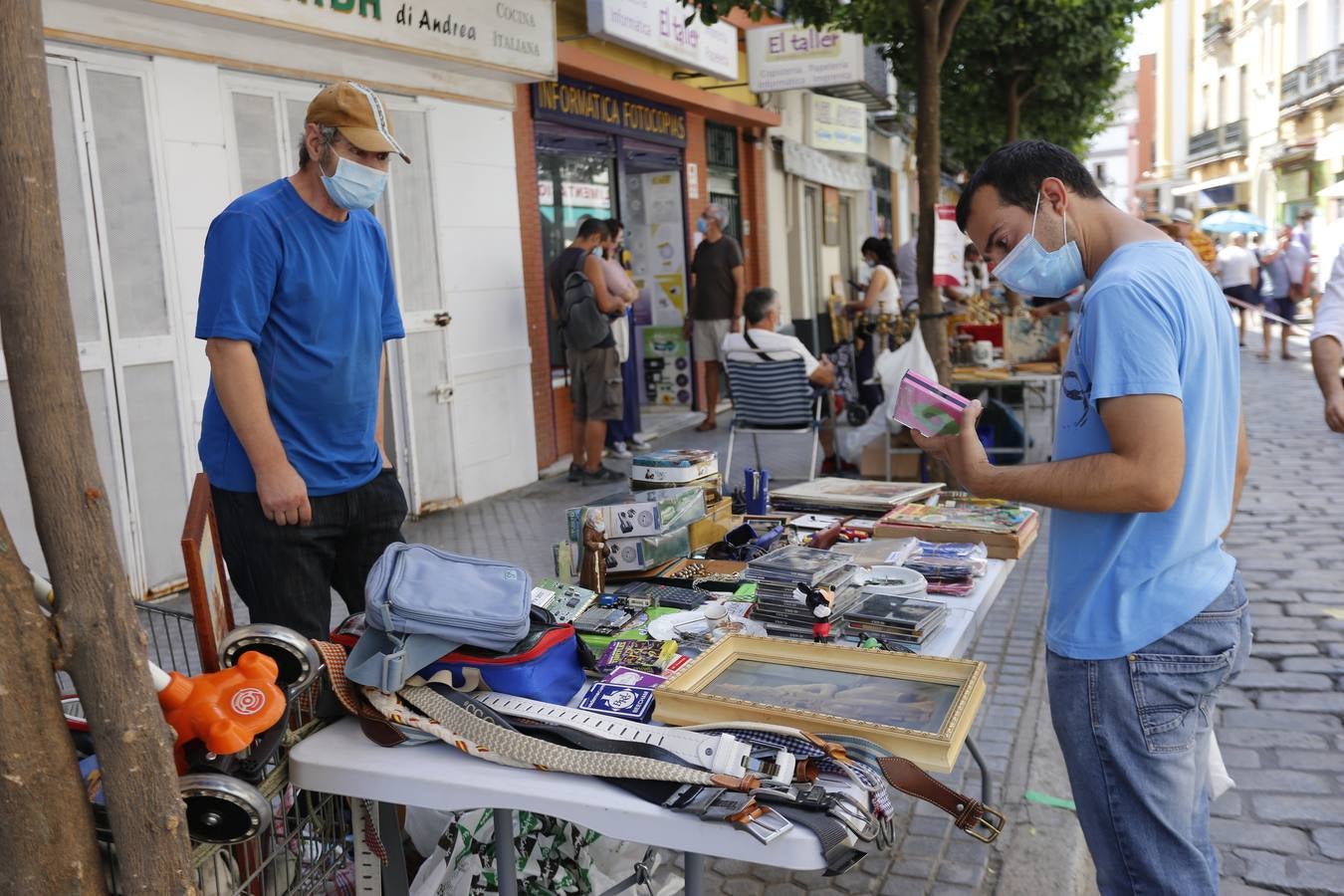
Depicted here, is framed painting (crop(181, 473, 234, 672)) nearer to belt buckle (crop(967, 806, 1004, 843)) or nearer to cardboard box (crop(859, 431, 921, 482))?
belt buckle (crop(967, 806, 1004, 843))

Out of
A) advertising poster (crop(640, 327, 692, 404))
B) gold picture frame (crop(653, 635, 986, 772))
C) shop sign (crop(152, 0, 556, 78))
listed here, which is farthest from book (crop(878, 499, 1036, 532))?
advertising poster (crop(640, 327, 692, 404))

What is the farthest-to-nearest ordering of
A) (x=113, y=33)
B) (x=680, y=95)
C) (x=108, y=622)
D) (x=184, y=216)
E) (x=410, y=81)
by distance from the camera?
1. (x=680, y=95)
2. (x=410, y=81)
3. (x=184, y=216)
4. (x=113, y=33)
5. (x=108, y=622)

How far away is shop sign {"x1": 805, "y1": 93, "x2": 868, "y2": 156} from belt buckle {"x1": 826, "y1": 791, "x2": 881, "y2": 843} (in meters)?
16.1

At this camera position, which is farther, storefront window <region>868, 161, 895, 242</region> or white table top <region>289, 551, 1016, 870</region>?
storefront window <region>868, 161, 895, 242</region>

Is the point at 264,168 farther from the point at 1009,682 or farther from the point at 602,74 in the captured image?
the point at 1009,682

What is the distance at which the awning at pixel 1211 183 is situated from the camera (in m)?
43.1

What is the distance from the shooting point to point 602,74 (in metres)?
10.3

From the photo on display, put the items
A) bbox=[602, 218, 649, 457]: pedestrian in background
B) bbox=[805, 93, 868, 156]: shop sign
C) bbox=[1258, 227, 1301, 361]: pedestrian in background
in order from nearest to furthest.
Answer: bbox=[602, 218, 649, 457]: pedestrian in background, bbox=[805, 93, 868, 156]: shop sign, bbox=[1258, 227, 1301, 361]: pedestrian in background

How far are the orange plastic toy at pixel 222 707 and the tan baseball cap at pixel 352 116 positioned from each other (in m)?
1.46

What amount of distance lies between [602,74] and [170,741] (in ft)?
30.7

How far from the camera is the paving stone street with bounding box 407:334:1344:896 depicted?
3328 millimetres

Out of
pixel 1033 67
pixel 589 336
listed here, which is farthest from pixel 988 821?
pixel 1033 67

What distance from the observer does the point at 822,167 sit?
1748 cm

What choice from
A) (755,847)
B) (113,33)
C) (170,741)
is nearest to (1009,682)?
(755,847)
